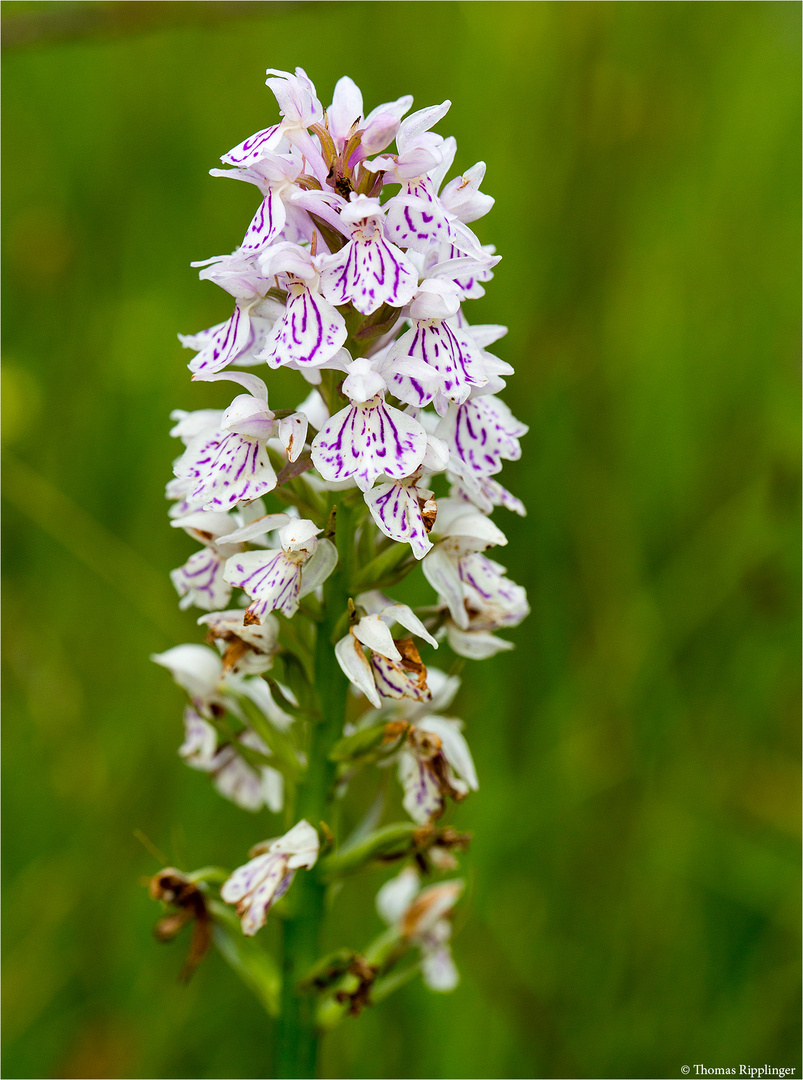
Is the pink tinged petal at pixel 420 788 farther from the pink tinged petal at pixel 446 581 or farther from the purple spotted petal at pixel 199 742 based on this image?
the purple spotted petal at pixel 199 742

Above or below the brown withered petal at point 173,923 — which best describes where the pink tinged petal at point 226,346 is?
above

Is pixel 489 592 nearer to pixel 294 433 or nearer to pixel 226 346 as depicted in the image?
pixel 294 433

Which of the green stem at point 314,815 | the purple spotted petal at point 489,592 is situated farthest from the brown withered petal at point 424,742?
the purple spotted petal at point 489,592

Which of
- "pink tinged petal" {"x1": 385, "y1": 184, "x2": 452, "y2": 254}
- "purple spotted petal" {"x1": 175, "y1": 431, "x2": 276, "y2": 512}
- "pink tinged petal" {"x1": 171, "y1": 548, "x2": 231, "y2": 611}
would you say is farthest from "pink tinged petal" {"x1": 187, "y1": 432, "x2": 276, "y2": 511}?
"pink tinged petal" {"x1": 385, "y1": 184, "x2": 452, "y2": 254}

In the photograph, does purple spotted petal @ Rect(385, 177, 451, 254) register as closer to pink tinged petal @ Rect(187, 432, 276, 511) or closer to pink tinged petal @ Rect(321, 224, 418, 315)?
pink tinged petal @ Rect(321, 224, 418, 315)

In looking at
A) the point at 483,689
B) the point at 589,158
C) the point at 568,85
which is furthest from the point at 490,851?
the point at 568,85
